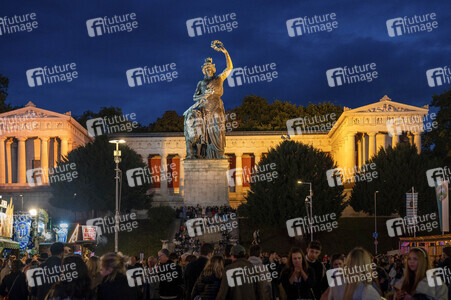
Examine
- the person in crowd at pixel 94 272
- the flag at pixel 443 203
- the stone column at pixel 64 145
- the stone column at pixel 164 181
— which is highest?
the stone column at pixel 64 145

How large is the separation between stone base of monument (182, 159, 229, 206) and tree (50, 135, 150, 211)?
11745mm

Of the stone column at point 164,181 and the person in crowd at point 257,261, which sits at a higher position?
the stone column at point 164,181

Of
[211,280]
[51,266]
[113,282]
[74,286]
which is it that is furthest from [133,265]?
[74,286]

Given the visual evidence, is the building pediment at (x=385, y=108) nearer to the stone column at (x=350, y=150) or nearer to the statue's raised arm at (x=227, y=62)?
the stone column at (x=350, y=150)

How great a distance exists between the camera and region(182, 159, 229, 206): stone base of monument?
64.9 meters

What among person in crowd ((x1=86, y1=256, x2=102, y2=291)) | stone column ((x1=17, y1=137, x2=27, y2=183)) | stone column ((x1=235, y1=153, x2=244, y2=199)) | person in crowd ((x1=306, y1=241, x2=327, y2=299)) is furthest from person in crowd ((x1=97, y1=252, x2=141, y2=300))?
stone column ((x1=235, y1=153, x2=244, y2=199))

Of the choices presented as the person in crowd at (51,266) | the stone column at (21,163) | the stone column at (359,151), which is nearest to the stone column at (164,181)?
the stone column at (21,163)

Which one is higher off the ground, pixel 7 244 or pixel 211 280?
pixel 7 244

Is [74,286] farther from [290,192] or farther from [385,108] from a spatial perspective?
[385,108]

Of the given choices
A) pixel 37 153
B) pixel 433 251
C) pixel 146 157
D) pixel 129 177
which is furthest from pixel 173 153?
pixel 433 251

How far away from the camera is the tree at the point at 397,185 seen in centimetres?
7100

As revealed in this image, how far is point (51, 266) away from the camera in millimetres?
11992

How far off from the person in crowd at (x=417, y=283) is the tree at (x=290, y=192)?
53.0m

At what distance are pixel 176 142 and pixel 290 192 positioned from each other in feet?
146
